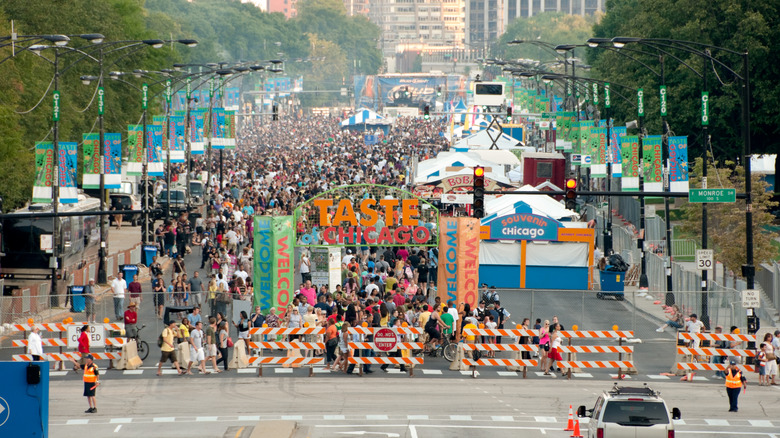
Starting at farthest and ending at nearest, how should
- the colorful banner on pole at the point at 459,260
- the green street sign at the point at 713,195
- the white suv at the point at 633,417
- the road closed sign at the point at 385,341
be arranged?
1. the colorful banner on pole at the point at 459,260
2. the green street sign at the point at 713,195
3. the road closed sign at the point at 385,341
4. the white suv at the point at 633,417

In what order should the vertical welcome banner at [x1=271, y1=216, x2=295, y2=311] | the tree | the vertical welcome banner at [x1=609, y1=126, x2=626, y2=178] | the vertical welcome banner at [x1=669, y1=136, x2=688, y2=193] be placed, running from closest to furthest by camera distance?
1. the vertical welcome banner at [x1=271, y1=216, x2=295, y2=311]
2. the vertical welcome banner at [x1=669, y1=136, x2=688, y2=193]
3. the tree
4. the vertical welcome banner at [x1=609, y1=126, x2=626, y2=178]

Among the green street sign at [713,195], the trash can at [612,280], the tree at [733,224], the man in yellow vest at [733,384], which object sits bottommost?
the man in yellow vest at [733,384]

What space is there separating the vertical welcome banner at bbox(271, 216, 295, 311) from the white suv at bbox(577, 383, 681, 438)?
1387cm

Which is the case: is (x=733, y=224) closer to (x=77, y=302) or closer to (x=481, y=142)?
(x=77, y=302)

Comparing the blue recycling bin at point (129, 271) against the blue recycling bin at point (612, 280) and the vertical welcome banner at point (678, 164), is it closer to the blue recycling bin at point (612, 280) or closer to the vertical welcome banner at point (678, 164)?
the blue recycling bin at point (612, 280)

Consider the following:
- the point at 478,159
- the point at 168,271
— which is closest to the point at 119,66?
the point at 478,159

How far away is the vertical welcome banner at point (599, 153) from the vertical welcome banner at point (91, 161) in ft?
61.8

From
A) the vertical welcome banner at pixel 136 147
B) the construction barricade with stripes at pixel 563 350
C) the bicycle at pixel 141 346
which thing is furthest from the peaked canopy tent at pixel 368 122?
the construction barricade with stripes at pixel 563 350

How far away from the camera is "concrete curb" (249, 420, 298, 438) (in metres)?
22.2

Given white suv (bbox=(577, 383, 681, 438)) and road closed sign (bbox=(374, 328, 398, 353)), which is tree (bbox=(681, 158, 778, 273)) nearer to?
road closed sign (bbox=(374, 328, 398, 353))

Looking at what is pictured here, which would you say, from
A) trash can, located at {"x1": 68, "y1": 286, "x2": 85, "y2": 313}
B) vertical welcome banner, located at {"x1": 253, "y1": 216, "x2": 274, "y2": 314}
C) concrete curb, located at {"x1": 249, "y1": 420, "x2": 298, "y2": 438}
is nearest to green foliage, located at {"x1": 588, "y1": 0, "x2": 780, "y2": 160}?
vertical welcome banner, located at {"x1": 253, "y1": 216, "x2": 274, "y2": 314}

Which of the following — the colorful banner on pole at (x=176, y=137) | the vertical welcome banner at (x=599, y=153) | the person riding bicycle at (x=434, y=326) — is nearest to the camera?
the person riding bicycle at (x=434, y=326)

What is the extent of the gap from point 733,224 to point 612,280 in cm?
613

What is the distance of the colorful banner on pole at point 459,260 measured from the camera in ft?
112
